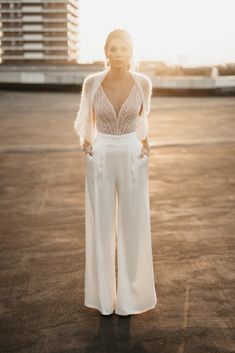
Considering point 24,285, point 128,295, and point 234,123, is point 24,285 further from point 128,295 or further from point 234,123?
point 234,123

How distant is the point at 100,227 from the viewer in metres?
3.74

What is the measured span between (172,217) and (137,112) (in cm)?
295

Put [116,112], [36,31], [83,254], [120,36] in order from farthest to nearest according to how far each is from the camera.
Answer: [36,31], [83,254], [116,112], [120,36]

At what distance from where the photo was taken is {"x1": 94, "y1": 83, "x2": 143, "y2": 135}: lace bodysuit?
356 cm

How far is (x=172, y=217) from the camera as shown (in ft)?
20.9

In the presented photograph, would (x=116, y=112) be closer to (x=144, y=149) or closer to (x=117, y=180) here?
(x=144, y=149)

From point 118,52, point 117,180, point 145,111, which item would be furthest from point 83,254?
point 118,52

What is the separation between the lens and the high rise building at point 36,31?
137375mm

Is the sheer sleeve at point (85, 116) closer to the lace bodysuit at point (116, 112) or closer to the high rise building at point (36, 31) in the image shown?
the lace bodysuit at point (116, 112)

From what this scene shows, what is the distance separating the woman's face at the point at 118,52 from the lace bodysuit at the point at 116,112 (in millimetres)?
204

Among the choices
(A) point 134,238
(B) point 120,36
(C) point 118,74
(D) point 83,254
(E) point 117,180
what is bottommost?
(D) point 83,254

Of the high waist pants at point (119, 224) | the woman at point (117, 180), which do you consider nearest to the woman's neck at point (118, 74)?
the woman at point (117, 180)

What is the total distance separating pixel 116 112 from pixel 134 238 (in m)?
0.99

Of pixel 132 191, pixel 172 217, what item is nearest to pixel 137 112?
pixel 132 191
